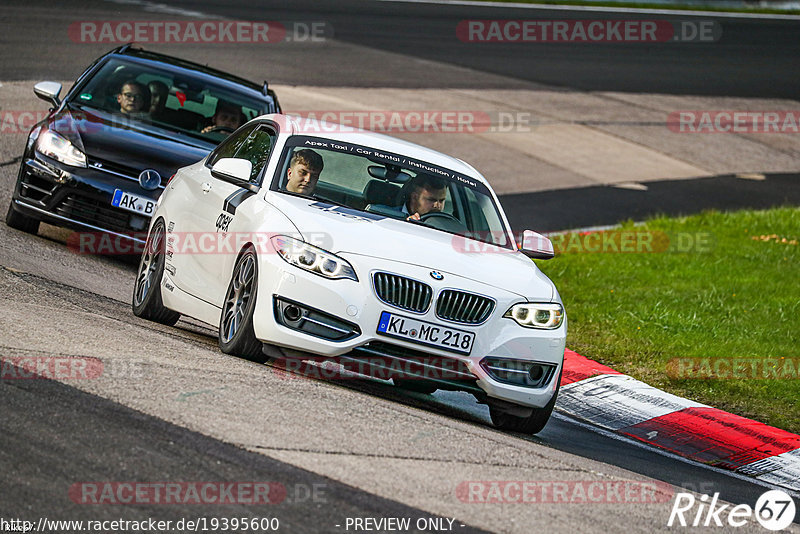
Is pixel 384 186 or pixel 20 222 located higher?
pixel 384 186

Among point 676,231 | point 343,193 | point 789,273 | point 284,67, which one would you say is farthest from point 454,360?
point 284,67

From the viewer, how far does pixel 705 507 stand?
6.16 metres

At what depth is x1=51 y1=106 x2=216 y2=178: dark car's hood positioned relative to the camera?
11133 mm

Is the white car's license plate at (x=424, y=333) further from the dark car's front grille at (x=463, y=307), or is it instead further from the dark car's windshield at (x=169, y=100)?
the dark car's windshield at (x=169, y=100)

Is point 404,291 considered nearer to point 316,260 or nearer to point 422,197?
point 316,260

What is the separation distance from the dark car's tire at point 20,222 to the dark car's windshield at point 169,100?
1.26m

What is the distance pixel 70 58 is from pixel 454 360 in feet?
54.1

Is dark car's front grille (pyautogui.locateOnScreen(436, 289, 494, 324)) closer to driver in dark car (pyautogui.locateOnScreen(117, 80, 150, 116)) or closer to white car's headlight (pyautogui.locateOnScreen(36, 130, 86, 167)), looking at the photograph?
white car's headlight (pyautogui.locateOnScreen(36, 130, 86, 167))

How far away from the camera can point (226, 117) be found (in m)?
12.4

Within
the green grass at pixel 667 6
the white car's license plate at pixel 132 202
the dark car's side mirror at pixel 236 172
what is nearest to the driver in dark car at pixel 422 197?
the dark car's side mirror at pixel 236 172

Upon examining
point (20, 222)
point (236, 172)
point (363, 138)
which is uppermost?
point (363, 138)

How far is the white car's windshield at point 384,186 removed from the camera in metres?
8.34

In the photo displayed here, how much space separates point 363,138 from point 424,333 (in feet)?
7.18

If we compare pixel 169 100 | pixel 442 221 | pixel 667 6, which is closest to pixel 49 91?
pixel 169 100
